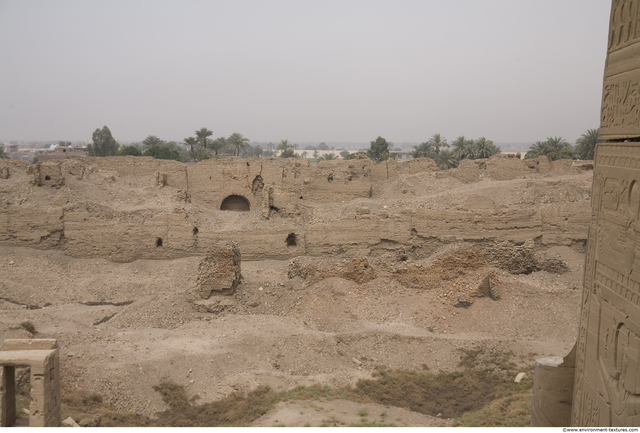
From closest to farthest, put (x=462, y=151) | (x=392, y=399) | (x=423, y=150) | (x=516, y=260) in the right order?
(x=392, y=399)
(x=516, y=260)
(x=462, y=151)
(x=423, y=150)

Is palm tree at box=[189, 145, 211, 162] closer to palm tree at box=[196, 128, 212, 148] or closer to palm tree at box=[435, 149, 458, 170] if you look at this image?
palm tree at box=[196, 128, 212, 148]

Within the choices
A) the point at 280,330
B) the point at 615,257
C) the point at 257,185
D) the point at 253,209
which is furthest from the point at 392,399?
the point at 257,185

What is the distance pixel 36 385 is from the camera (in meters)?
7.68

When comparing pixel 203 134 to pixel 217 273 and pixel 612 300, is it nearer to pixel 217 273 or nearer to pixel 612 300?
pixel 217 273

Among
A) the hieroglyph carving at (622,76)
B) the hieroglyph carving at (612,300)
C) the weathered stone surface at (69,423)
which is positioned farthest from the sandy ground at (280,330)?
the hieroglyph carving at (622,76)

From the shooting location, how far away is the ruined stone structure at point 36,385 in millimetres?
7680

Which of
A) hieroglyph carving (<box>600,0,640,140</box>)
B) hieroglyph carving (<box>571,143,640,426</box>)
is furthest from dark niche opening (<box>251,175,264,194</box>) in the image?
hieroglyph carving (<box>600,0,640,140</box>)

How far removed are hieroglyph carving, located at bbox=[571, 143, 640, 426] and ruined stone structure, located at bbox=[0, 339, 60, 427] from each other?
22.8 feet

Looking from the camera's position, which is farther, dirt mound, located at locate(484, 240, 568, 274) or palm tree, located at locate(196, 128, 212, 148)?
palm tree, located at locate(196, 128, 212, 148)

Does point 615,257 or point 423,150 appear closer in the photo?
point 615,257

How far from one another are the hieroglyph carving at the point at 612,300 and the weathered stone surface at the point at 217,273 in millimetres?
11242

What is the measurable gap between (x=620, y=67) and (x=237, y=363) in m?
10.0

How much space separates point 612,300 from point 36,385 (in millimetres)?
7431

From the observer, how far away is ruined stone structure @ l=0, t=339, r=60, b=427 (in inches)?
302
